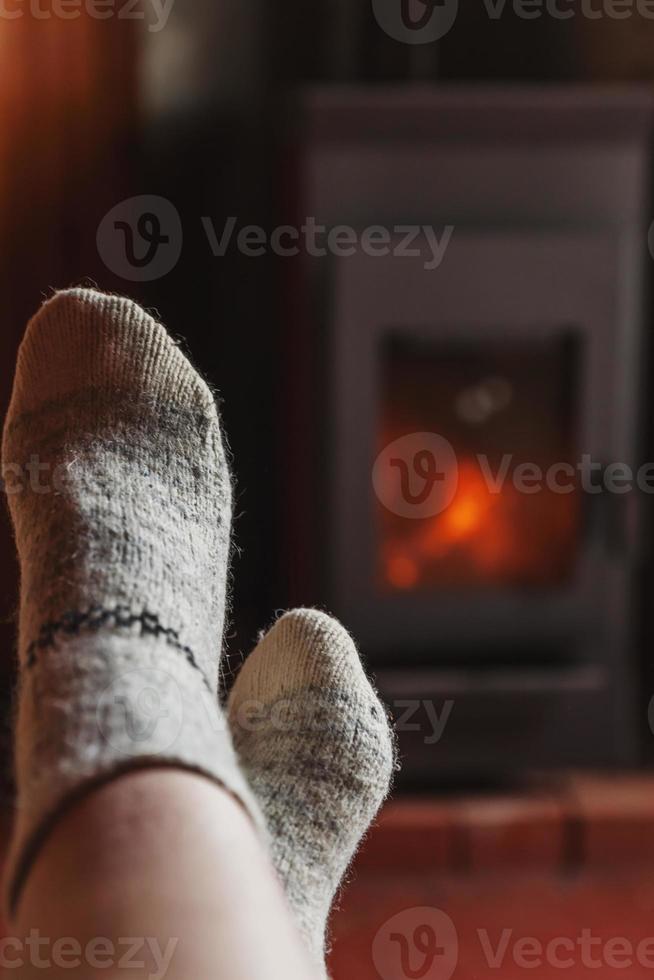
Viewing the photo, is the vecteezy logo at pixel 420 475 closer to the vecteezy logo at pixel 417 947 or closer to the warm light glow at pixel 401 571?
the warm light glow at pixel 401 571

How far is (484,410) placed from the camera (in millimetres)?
1552

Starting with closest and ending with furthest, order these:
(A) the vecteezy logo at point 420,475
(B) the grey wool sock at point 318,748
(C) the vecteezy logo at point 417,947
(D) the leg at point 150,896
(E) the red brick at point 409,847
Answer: (D) the leg at point 150,896, (B) the grey wool sock at point 318,748, (C) the vecteezy logo at point 417,947, (E) the red brick at point 409,847, (A) the vecteezy logo at point 420,475

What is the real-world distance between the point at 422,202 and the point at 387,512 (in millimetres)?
389

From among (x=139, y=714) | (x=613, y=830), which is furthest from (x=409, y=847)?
(x=139, y=714)

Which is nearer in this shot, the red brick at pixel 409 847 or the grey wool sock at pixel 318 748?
the grey wool sock at pixel 318 748

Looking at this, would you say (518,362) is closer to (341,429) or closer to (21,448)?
(341,429)

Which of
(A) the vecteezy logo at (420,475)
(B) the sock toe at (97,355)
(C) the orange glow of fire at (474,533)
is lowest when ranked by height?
(C) the orange glow of fire at (474,533)

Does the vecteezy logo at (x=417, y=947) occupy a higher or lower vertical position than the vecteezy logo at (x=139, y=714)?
lower

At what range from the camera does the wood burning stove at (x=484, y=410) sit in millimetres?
1478

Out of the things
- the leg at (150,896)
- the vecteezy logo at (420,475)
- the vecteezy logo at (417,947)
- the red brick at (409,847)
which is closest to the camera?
the leg at (150,896)

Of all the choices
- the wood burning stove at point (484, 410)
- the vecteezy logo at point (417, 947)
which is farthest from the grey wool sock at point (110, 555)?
the wood burning stove at point (484, 410)

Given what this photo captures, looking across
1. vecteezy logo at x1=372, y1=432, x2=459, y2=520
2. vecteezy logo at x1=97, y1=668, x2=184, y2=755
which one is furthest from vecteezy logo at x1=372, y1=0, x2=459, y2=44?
vecteezy logo at x1=97, y1=668, x2=184, y2=755

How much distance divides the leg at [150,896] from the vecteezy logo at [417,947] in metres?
0.79

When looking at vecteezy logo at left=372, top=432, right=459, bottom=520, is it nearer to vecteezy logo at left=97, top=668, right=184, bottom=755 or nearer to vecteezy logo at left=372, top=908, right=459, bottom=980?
vecteezy logo at left=372, top=908, right=459, bottom=980
